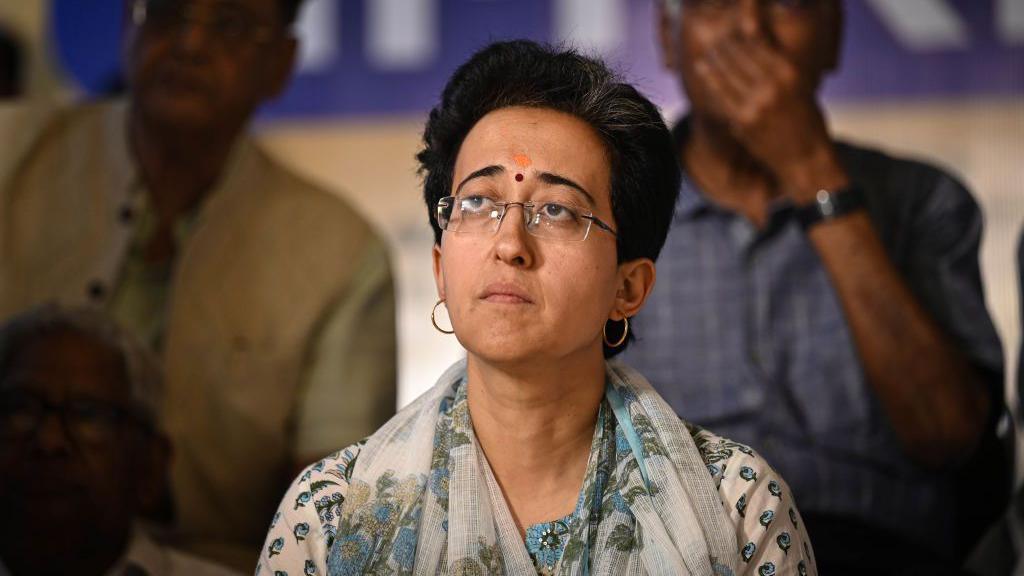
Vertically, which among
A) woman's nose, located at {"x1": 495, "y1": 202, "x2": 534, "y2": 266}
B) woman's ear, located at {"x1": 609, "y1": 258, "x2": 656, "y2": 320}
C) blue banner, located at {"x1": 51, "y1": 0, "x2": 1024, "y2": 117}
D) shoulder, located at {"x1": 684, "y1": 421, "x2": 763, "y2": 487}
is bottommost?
shoulder, located at {"x1": 684, "y1": 421, "x2": 763, "y2": 487}

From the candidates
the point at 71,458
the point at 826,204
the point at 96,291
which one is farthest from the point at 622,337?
the point at 96,291

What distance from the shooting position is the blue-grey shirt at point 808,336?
133 inches

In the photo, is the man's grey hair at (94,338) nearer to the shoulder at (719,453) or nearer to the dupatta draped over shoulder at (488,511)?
the dupatta draped over shoulder at (488,511)

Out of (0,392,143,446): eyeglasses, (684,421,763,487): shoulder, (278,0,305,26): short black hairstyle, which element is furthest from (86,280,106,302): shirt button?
(684,421,763,487): shoulder

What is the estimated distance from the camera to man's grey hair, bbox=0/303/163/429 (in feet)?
10.5

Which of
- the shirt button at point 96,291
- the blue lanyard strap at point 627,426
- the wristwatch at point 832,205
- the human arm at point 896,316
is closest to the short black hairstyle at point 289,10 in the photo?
the shirt button at point 96,291

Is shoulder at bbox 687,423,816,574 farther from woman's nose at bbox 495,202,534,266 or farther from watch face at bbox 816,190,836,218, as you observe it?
watch face at bbox 816,190,836,218

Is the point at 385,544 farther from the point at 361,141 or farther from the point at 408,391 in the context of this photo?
the point at 361,141

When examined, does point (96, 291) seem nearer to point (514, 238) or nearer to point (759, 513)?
point (514, 238)

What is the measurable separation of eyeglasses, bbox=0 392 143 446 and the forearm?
1884 millimetres

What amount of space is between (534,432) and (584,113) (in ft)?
1.81

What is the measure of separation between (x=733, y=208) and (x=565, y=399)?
1.54 meters

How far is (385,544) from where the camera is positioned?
82.6 inches

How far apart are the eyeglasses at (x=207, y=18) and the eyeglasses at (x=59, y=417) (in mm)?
1253
